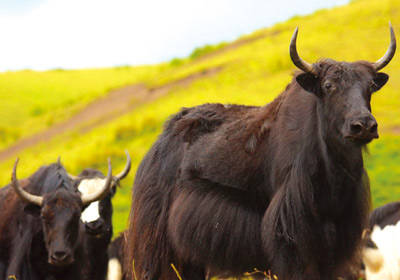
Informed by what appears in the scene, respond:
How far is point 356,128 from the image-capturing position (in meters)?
4.37

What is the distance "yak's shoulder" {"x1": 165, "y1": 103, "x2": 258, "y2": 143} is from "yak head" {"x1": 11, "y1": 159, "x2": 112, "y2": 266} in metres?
2.01

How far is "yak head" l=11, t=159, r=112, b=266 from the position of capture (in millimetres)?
7184

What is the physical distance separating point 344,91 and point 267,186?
37.7 inches

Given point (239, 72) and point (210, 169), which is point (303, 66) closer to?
point (210, 169)

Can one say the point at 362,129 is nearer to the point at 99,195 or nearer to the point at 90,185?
the point at 99,195

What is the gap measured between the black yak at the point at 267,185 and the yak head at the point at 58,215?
1341mm

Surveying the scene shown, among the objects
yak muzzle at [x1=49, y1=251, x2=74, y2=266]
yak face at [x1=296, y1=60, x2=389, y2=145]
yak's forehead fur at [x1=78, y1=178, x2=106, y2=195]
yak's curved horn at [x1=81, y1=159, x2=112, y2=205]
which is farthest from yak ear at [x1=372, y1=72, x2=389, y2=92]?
yak's forehead fur at [x1=78, y1=178, x2=106, y2=195]

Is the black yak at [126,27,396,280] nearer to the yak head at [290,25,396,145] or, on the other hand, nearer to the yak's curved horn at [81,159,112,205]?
the yak head at [290,25,396,145]

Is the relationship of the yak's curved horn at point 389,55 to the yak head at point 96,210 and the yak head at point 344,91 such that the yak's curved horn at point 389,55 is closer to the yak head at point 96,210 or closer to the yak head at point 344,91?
the yak head at point 344,91

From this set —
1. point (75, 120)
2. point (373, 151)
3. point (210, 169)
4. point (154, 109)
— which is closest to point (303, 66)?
point (210, 169)

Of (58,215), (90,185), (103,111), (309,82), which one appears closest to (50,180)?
(58,215)

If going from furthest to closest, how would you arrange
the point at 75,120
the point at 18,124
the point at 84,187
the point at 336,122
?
1. the point at 18,124
2. the point at 75,120
3. the point at 84,187
4. the point at 336,122

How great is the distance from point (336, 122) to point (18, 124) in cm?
3446

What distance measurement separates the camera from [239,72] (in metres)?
27.4
